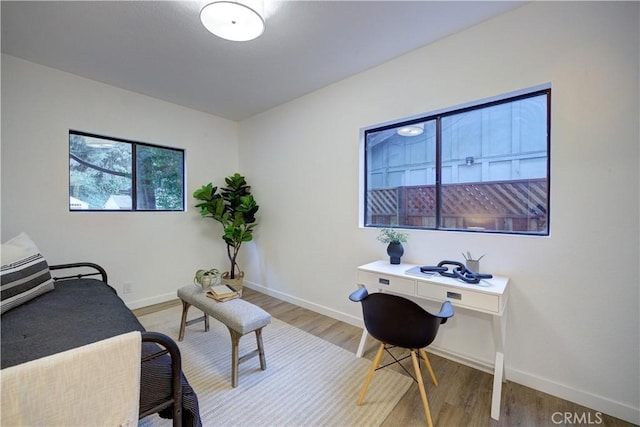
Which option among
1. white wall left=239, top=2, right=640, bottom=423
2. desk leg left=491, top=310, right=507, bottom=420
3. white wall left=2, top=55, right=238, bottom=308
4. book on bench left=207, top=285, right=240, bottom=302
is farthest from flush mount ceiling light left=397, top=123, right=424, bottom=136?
white wall left=2, top=55, right=238, bottom=308

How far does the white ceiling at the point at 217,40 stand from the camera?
6.19 ft

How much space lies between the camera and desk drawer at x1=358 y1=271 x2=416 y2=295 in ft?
6.53

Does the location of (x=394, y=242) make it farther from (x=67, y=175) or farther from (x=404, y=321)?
(x=67, y=175)

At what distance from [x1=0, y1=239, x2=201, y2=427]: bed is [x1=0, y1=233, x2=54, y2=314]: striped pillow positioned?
0.03 m

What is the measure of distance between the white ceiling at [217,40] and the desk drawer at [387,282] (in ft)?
6.65

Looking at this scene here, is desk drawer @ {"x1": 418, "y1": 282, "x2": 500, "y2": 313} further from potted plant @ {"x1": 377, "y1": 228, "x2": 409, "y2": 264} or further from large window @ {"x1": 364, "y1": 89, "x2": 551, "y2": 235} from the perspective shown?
large window @ {"x1": 364, "y1": 89, "x2": 551, "y2": 235}

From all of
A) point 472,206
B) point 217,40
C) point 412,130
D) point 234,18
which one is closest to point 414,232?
point 472,206

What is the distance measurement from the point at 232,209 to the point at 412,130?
9.00ft

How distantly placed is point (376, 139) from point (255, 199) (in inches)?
84.2

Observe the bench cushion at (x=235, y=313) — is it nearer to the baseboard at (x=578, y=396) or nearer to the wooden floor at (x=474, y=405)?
the wooden floor at (x=474, y=405)

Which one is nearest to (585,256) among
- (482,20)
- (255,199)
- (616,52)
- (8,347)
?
(616,52)

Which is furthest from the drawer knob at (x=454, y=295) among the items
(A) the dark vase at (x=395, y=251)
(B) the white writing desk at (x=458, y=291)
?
(A) the dark vase at (x=395, y=251)

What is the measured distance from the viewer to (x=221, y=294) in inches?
86.2

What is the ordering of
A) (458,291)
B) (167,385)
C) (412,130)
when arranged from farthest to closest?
(412,130)
(458,291)
(167,385)
